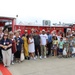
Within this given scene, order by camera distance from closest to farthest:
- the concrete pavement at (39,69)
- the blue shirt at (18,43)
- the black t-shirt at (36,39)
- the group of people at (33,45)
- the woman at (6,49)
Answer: the concrete pavement at (39,69)
the woman at (6,49)
the group of people at (33,45)
the blue shirt at (18,43)
the black t-shirt at (36,39)

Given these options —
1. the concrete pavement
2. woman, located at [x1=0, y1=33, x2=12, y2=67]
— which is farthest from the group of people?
the concrete pavement

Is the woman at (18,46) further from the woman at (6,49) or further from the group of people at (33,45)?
the woman at (6,49)

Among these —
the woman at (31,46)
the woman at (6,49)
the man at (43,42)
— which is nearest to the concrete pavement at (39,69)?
the woman at (6,49)

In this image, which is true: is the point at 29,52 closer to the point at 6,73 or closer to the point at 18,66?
the point at 18,66

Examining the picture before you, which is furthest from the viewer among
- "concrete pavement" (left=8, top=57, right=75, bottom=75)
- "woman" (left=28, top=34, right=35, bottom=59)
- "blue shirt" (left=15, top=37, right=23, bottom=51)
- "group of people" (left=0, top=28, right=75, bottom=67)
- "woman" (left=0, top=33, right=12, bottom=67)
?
"woman" (left=28, top=34, right=35, bottom=59)

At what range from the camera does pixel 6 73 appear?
8.01 meters

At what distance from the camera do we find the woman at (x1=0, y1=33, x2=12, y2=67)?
9375 mm

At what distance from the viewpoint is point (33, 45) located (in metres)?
11.1

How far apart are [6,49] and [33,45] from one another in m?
2.08

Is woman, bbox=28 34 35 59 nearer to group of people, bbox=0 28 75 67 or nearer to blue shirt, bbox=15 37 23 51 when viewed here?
group of people, bbox=0 28 75 67

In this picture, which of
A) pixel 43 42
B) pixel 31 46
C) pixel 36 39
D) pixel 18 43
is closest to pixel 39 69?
pixel 18 43

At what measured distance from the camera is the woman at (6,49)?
30.8ft

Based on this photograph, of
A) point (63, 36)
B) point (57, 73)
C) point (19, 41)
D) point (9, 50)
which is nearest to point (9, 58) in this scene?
point (9, 50)

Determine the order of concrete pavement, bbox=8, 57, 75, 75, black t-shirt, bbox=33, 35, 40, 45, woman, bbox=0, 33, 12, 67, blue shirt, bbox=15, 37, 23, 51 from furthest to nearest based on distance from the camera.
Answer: black t-shirt, bbox=33, 35, 40, 45 < blue shirt, bbox=15, 37, 23, 51 < woman, bbox=0, 33, 12, 67 < concrete pavement, bbox=8, 57, 75, 75
